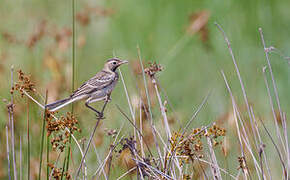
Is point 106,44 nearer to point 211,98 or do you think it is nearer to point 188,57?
point 188,57

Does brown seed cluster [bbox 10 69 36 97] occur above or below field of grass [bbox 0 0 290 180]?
below

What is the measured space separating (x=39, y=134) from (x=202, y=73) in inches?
118

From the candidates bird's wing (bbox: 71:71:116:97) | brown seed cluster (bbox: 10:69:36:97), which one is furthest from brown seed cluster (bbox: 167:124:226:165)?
bird's wing (bbox: 71:71:116:97)

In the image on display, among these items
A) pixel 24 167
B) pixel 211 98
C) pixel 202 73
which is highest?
pixel 202 73

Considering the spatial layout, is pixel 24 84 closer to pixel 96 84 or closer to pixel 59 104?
pixel 59 104

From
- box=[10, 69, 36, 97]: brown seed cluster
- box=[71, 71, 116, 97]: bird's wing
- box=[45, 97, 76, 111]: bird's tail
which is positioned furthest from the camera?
box=[71, 71, 116, 97]: bird's wing

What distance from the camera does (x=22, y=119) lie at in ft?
20.3

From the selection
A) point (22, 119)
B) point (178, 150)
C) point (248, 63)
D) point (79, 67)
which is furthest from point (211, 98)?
point (178, 150)

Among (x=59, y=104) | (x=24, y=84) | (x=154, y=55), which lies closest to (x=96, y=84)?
(x=59, y=104)

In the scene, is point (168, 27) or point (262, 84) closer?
point (262, 84)

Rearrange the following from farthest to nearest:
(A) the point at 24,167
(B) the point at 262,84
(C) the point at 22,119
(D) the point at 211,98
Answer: (B) the point at 262,84 → (D) the point at 211,98 → (C) the point at 22,119 → (A) the point at 24,167

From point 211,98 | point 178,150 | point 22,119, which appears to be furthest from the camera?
point 211,98

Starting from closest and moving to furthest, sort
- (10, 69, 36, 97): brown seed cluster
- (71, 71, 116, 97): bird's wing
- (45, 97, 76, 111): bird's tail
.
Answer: (10, 69, 36, 97): brown seed cluster → (45, 97, 76, 111): bird's tail → (71, 71, 116, 97): bird's wing

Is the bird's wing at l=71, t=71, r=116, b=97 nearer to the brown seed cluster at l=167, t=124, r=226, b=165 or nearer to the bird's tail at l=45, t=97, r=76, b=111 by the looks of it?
the bird's tail at l=45, t=97, r=76, b=111
